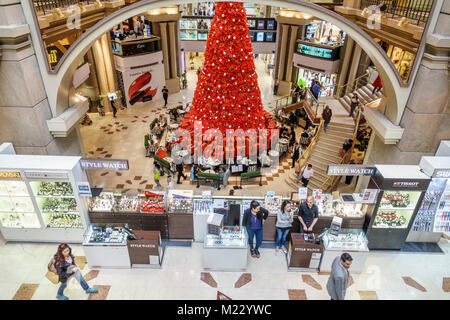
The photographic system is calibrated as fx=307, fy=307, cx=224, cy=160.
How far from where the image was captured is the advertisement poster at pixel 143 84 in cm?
1522

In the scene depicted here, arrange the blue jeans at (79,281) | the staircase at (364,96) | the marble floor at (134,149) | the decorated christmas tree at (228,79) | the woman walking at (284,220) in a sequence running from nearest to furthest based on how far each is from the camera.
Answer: the blue jeans at (79,281), the woman walking at (284,220), the decorated christmas tree at (228,79), the marble floor at (134,149), the staircase at (364,96)

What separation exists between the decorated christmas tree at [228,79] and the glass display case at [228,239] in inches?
161

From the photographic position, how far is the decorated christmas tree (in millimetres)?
7883

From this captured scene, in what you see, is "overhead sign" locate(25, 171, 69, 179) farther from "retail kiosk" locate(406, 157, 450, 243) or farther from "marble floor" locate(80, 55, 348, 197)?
"retail kiosk" locate(406, 157, 450, 243)

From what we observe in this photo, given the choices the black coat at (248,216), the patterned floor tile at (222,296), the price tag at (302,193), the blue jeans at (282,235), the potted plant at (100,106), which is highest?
the price tag at (302,193)

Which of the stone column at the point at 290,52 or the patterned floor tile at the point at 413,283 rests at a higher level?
the stone column at the point at 290,52

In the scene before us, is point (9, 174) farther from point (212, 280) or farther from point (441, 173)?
point (441, 173)

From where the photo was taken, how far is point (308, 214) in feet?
20.1

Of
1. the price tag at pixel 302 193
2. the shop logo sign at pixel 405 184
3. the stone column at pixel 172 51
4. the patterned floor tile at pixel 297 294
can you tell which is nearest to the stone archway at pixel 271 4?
the shop logo sign at pixel 405 184

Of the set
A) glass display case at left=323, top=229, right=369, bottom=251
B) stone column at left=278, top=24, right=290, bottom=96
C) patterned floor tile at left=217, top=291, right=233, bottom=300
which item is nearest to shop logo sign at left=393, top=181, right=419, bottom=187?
glass display case at left=323, top=229, right=369, bottom=251

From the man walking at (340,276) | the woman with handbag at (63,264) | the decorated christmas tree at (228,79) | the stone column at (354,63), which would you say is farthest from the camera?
the stone column at (354,63)

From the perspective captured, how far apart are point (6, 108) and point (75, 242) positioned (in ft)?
10.1

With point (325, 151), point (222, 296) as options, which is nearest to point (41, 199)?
point (222, 296)

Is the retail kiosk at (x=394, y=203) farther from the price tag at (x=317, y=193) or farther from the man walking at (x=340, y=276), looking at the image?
the man walking at (x=340, y=276)
